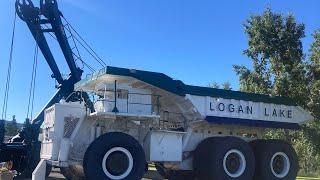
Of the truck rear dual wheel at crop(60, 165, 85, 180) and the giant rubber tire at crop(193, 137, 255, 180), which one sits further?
the truck rear dual wheel at crop(60, 165, 85, 180)

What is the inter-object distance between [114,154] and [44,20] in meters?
12.4

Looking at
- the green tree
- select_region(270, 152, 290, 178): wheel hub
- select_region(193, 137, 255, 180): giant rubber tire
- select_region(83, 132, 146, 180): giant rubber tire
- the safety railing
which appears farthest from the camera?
the green tree

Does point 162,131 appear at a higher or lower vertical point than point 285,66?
lower

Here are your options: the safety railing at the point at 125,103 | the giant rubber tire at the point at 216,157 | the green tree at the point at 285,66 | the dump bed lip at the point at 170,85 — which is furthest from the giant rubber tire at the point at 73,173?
the green tree at the point at 285,66

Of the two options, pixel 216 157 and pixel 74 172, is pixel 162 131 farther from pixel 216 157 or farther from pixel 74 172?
pixel 74 172

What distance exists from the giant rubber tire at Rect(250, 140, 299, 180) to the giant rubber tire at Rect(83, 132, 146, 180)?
4564 millimetres

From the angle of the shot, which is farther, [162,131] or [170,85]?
[170,85]

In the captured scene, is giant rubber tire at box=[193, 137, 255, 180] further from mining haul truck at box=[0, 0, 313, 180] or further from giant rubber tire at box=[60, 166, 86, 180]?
giant rubber tire at box=[60, 166, 86, 180]

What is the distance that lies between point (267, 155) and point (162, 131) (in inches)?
155

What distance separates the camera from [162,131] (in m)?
15.4

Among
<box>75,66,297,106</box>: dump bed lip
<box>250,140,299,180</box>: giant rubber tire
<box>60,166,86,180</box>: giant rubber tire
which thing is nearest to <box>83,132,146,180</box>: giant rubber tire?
<box>75,66,297,106</box>: dump bed lip

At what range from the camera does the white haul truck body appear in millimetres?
14289

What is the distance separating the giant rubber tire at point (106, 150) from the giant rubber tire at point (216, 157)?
2400 millimetres

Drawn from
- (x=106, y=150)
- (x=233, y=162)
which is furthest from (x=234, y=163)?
(x=106, y=150)
